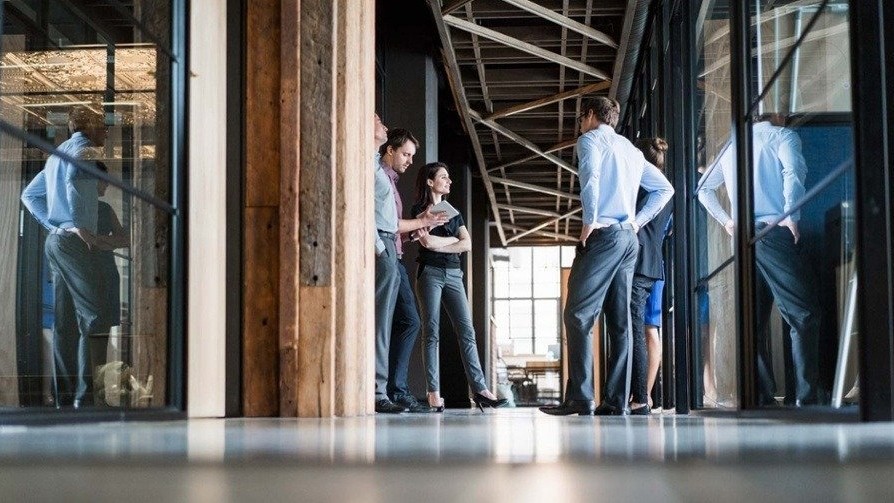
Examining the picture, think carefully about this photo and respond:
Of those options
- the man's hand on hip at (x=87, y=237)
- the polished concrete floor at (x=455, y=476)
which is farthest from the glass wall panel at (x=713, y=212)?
the polished concrete floor at (x=455, y=476)

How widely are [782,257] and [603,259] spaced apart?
1245 millimetres

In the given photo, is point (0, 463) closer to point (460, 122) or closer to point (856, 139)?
point (856, 139)

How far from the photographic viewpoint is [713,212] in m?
5.46

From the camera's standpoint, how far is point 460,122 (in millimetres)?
13281

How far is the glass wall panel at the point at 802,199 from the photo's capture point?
315 centimetres

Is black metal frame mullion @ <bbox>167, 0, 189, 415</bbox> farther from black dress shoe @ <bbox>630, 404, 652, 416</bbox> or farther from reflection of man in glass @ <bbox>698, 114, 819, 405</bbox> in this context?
black dress shoe @ <bbox>630, 404, 652, 416</bbox>

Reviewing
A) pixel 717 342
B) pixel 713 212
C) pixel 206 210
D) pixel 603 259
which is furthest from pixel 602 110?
pixel 206 210

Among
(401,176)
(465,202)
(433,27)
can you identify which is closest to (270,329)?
(401,176)

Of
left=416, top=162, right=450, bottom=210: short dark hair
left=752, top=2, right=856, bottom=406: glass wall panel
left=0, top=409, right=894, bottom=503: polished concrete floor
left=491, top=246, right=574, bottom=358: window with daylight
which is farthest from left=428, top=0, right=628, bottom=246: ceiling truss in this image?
left=491, top=246, right=574, bottom=358: window with daylight

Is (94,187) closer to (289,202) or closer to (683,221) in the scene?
(289,202)

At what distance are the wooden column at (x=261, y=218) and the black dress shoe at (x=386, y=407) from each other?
1.33 m

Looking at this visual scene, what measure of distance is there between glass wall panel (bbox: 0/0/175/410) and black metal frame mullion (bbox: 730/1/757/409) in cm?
212

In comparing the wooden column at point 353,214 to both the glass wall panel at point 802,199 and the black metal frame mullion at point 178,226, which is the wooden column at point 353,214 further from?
the glass wall panel at point 802,199

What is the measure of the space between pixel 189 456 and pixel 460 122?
40.7 ft
